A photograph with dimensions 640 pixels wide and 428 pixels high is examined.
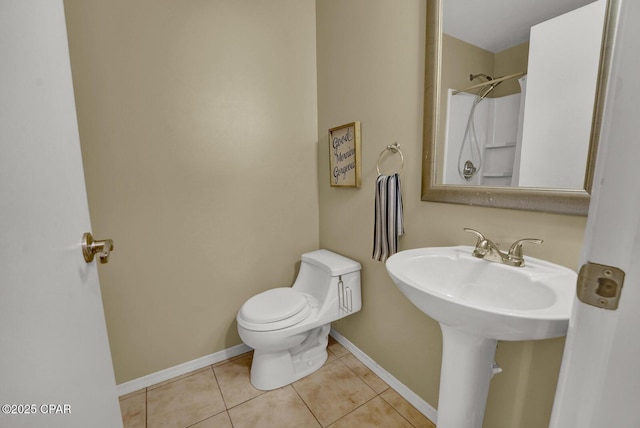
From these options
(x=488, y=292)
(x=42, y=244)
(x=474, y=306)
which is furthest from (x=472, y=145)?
(x=42, y=244)

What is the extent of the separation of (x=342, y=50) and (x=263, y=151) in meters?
0.77

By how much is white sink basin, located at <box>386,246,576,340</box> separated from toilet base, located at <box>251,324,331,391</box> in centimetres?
94

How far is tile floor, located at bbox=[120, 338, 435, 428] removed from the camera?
1302mm

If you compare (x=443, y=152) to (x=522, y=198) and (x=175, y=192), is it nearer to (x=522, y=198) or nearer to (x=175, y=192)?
(x=522, y=198)

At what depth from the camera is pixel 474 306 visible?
636 mm

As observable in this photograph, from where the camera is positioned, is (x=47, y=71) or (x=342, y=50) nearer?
(x=47, y=71)

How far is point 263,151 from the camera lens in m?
1.71

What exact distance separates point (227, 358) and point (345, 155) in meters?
1.53

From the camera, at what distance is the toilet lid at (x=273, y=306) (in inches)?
54.5

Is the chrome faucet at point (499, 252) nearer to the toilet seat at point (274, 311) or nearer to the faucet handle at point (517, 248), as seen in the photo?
the faucet handle at point (517, 248)

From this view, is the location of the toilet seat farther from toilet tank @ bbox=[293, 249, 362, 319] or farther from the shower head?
the shower head

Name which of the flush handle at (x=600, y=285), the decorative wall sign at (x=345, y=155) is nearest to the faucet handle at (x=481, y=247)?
the flush handle at (x=600, y=285)

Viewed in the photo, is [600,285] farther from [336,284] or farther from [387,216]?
[336,284]

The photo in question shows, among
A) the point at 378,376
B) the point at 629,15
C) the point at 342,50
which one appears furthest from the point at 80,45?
the point at 378,376
